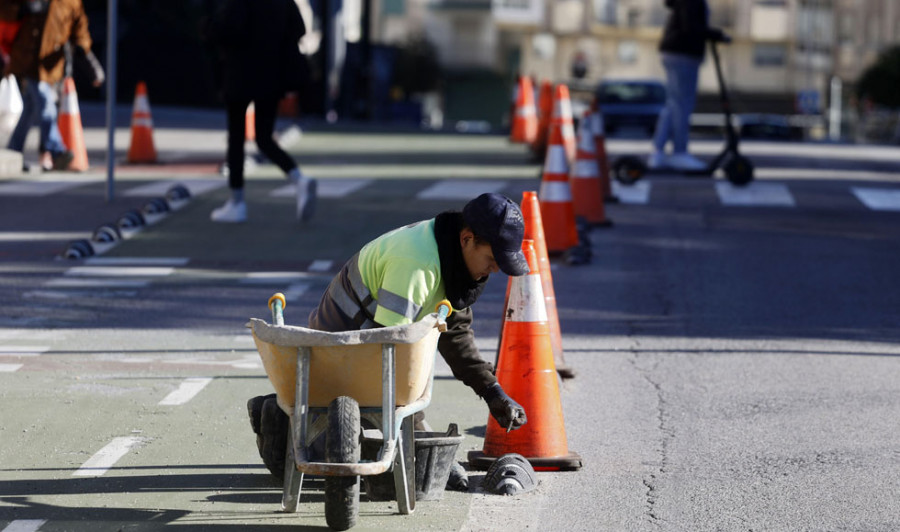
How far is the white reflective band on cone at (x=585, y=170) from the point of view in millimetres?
12290

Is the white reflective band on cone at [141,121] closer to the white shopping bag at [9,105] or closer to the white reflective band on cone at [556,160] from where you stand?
the white shopping bag at [9,105]

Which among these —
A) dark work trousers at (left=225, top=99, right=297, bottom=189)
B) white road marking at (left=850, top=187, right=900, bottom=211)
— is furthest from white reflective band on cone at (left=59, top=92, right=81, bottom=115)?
white road marking at (left=850, top=187, right=900, bottom=211)

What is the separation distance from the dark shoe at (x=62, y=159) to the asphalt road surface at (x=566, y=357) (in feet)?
2.43

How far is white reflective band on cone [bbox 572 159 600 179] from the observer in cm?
1229

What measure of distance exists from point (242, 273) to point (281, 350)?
5.35m

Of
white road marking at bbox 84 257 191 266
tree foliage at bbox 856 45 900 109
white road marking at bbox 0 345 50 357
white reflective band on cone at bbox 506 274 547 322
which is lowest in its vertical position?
tree foliage at bbox 856 45 900 109

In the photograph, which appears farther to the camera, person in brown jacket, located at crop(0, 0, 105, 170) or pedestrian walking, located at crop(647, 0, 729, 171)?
pedestrian walking, located at crop(647, 0, 729, 171)

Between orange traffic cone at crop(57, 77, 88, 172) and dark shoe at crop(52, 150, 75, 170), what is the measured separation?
6cm

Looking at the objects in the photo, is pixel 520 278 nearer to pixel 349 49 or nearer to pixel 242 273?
pixel 242 273

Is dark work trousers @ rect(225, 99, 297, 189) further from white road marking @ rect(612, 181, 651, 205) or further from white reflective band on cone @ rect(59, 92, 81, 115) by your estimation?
white reflective band on cone @ rect(59, 92, 81, 115)

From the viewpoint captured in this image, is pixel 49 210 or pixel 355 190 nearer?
pixel 49 210

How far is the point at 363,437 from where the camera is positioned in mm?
5027

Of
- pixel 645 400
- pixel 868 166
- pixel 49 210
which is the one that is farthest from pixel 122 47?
pixel 645 400

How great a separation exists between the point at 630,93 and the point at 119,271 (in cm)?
2425
